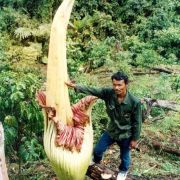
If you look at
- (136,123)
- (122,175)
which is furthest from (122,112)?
(122,175)

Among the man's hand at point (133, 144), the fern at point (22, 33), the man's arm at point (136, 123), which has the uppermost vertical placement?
the fern at point (22, 33)

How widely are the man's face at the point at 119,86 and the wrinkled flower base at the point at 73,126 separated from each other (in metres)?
0.24

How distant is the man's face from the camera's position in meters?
3.31

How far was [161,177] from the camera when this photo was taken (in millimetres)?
4426

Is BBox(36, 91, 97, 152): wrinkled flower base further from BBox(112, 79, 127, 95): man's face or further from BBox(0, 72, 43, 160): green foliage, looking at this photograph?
BBox(0, 72, 43, 160): green foliage

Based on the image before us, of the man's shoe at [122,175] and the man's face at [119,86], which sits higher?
the man's face at [119,86]

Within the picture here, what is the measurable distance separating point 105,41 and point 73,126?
6237mm

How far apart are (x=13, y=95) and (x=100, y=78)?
13.6 ft

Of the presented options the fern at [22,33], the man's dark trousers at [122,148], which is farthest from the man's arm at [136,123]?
the fern at [22,33]

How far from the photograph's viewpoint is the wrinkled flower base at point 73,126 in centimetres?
334

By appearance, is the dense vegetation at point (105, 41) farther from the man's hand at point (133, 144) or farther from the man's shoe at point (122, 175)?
the man's hand at point (133, 144)

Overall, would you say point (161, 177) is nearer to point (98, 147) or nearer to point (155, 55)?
point (98, 147)

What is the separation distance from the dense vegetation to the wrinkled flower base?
2060mm

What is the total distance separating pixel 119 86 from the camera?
333 cm
